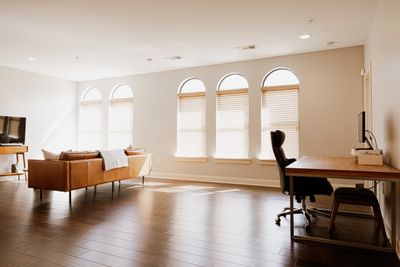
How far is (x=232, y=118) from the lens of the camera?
6.21 metres

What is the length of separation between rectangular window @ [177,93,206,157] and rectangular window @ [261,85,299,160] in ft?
Answer: 4.89

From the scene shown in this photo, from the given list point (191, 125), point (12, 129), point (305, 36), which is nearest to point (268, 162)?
point (191, 125)

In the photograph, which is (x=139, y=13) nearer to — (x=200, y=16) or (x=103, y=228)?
(x=200, y=16)

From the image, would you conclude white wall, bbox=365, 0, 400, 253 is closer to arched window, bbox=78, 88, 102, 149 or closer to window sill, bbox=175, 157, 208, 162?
window sill, bbox=175, 157, 208, 162

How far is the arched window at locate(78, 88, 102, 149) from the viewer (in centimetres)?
801

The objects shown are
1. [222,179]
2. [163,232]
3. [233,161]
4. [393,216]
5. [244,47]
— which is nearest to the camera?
[393,216]

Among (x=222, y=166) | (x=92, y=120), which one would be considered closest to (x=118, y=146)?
(x=92, y=120)

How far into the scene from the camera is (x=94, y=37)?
4656mm

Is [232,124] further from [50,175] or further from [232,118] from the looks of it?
[50,175]

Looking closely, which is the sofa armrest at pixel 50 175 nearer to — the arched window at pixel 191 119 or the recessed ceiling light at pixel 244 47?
the arched window at pixel 191 119

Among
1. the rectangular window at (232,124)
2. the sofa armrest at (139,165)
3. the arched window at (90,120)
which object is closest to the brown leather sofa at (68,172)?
the sofa armrest at (139,165)

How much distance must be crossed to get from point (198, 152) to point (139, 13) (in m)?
3.66

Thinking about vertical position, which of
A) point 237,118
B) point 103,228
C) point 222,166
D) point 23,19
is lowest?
point 103,228

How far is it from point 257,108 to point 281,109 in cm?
51
